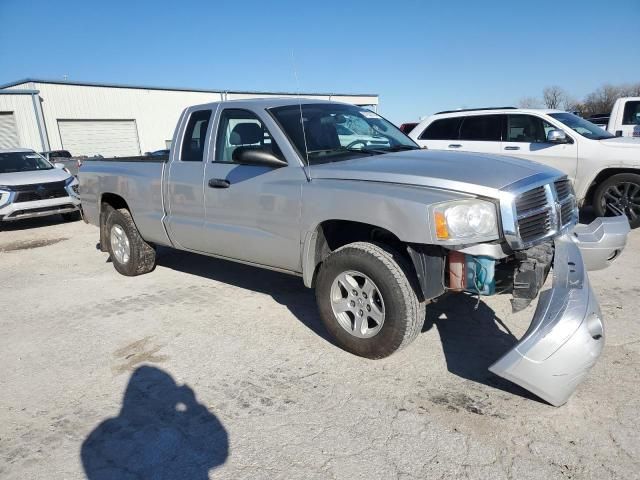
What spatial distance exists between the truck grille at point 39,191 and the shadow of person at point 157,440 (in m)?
8.11

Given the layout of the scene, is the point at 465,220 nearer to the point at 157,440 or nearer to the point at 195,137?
the point at 157,440

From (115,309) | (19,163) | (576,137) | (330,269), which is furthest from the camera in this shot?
(19,163)

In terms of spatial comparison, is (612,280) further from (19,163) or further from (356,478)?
(19,163)

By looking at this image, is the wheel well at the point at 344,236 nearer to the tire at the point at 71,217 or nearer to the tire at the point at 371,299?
the tire at the point at 371,299

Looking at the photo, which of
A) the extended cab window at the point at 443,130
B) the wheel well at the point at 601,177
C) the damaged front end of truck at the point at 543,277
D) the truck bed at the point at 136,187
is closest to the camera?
the damaged front end of truck at the point at 543,277

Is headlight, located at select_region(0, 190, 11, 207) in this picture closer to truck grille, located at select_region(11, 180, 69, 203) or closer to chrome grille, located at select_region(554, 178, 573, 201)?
truck grille, located at select_region(11, 180, 69, 203)

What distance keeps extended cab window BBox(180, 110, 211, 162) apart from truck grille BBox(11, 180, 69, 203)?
658cm

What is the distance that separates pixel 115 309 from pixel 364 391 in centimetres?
303

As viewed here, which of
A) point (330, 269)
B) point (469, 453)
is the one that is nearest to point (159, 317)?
point (330, 269)

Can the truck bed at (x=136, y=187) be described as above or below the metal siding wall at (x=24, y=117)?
below

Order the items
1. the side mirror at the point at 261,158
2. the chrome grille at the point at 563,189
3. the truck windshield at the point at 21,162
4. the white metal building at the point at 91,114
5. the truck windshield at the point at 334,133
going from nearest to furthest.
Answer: the chrome grille at the point at 563,189 → the side mirror at the point at 261,158 → the truck windshield at the point at 334,133 → the truck windshield at the point at 21,162 → the white metal building at the point at 91,114

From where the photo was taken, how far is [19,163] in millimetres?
11016

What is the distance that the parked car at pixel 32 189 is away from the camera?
9.69 m

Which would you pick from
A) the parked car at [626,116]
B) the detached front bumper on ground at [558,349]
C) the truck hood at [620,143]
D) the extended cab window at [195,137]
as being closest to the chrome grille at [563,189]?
the detached front bumper on ground at [558,349]
